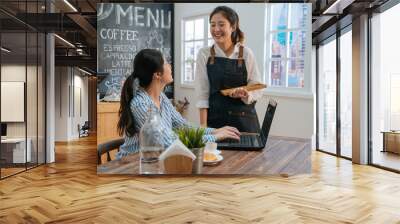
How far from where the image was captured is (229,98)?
5.24 m

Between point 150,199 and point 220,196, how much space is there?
2.58ft

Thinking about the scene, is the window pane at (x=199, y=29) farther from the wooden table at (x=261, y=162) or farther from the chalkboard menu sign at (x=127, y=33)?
the wooden table at (x=261, y=162)

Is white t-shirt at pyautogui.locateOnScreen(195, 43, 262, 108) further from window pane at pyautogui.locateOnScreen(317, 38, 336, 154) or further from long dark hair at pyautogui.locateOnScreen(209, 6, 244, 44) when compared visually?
window pane at pyautogui.locateOnScreen(317, 38, 336, 154)

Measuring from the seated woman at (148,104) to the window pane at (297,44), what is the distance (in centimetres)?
136

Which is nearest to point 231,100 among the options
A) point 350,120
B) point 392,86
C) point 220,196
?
point 220,196

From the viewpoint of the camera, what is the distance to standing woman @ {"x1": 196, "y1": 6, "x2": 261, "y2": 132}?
5.22 meters

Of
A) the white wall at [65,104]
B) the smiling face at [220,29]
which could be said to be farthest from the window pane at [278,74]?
the white wall at [65,104]

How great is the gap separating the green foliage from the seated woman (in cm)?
9

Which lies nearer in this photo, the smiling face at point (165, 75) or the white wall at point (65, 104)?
the smiling face at point (165, 75)

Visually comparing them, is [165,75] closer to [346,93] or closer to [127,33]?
[127,33]

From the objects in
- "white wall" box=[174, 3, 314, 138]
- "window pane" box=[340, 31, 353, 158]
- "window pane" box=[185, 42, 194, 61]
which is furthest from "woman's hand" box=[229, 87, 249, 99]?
"window pane" box=[340, 31, 353, 158]

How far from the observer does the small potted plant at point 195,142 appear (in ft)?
16.5

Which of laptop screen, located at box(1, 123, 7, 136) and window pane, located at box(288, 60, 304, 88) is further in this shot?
laptop screen, located at box(1, 123, 7, 136)

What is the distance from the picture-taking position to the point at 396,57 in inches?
241
